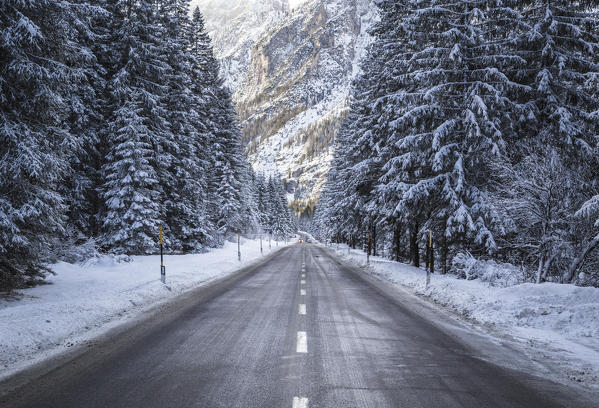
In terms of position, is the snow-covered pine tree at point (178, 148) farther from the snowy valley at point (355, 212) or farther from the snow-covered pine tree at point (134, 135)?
the snow-covered pine tree at point (134, 135)

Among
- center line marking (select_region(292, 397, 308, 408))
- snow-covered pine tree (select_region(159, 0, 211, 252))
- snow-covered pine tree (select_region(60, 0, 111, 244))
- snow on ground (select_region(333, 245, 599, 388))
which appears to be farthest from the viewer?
snow-covered pine tree (select_region(159, 0, 211, 252))

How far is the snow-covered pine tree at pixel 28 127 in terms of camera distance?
28.4ft

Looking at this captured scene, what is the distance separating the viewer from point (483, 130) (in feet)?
46.4

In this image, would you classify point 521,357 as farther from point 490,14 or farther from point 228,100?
point 228,100

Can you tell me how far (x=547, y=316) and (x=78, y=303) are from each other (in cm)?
1021

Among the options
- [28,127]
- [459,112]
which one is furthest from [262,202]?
[28,127]

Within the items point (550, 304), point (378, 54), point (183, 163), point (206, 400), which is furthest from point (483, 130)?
point (183, 163)

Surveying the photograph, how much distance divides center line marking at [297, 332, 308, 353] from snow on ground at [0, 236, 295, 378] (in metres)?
3.69

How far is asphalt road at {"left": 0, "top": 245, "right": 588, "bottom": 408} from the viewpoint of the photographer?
3.94 metres

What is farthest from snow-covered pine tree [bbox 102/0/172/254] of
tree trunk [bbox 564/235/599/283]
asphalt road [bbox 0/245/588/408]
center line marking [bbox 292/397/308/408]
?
tree trunk [bbox 564/235/599/283]

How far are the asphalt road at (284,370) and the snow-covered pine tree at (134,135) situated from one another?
42.2 ft

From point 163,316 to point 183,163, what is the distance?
17584 millimetres

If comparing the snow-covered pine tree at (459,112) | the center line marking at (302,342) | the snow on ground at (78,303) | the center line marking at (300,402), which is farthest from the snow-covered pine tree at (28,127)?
the snow-covered pine tree at (459,112)

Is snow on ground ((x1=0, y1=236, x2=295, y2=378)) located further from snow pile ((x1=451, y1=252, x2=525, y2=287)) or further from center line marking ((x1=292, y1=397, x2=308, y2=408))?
snow pile ((x1=451, y1=252, x2=525, y2=287))
